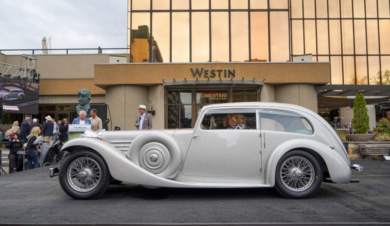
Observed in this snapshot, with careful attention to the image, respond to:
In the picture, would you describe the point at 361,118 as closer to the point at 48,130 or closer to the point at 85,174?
the point at 85,174

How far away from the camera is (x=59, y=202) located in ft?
15.5

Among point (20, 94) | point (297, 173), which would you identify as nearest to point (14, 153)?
point (297, 173)

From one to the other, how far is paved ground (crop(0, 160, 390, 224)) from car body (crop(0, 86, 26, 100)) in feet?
49.8

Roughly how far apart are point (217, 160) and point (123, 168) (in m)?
1.54

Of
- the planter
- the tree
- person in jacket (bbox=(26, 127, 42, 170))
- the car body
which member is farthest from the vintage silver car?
the car body

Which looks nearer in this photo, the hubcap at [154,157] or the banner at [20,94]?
the hubcap at [154,157]

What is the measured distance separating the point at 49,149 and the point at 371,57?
26247mm

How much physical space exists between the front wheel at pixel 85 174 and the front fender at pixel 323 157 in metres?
2.70

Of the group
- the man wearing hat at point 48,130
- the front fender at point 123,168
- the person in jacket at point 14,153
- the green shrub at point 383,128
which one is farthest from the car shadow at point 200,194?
the green shrub at point 383,128

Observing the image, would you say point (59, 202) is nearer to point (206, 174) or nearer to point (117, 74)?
point (206, 174)

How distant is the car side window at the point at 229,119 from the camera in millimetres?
5137

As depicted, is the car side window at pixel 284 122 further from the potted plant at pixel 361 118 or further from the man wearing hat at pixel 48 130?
the potted plant at pixel 361 118

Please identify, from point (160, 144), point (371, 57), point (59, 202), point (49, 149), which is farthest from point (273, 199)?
point (371, 57)

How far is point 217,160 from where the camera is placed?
4934 mm
